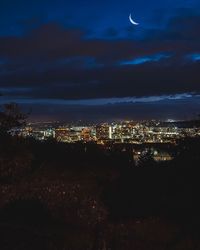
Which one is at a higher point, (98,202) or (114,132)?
(114,132)

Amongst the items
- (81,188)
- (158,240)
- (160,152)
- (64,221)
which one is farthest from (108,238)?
(160,152)

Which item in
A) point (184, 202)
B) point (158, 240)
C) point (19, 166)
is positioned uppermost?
point (19, 166)

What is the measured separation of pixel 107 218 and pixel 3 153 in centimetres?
321

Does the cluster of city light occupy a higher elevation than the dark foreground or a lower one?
higher

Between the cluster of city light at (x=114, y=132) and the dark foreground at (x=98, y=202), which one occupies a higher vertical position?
the cluster of city light at (x=114, y=132)

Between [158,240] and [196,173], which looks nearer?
[158,240]

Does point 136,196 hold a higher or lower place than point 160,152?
lower

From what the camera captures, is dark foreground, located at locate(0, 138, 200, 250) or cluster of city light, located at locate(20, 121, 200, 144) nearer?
dark foreground, located at locate(0, 138, 200, 250)

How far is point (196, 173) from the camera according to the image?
483 inches

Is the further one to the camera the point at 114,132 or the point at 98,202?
the point at 114,132

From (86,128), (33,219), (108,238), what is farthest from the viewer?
(86,128)

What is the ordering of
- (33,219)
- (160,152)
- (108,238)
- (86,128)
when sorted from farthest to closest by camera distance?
(86,128)
(160,152)
(33,219)
(108,238)

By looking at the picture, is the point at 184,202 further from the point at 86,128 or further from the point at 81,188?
the point at 86,128

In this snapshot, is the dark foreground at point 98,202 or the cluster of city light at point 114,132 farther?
the cluster of city light at point 114,132
